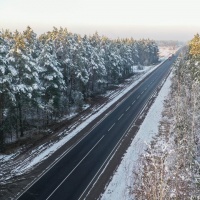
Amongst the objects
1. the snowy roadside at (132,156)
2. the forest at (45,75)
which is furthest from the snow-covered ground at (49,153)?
the forest at (45,75)

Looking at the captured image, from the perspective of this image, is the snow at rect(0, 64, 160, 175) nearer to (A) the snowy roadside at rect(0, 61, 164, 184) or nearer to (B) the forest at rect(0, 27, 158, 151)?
(A) the snowy roadside at rect(0, 61, 164, 184)

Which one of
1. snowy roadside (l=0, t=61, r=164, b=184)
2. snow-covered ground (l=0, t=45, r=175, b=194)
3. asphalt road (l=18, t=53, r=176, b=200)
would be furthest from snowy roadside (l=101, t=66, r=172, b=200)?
snowy roadside (l=0, t=61, r=164, b=184)

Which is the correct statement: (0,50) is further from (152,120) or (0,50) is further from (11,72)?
(152,120)

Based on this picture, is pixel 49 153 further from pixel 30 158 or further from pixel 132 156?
pixel 132 156

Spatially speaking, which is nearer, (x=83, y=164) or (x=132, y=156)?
(x=83, y=164)

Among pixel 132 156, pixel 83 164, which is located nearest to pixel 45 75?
pixel 83 164

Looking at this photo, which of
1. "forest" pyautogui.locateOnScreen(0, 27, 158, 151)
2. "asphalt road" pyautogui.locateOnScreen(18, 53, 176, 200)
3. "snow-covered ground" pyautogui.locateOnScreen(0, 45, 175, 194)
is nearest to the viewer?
"asphalt road" pyautogui.locateOnScreen(18, 53, 176, 200)
